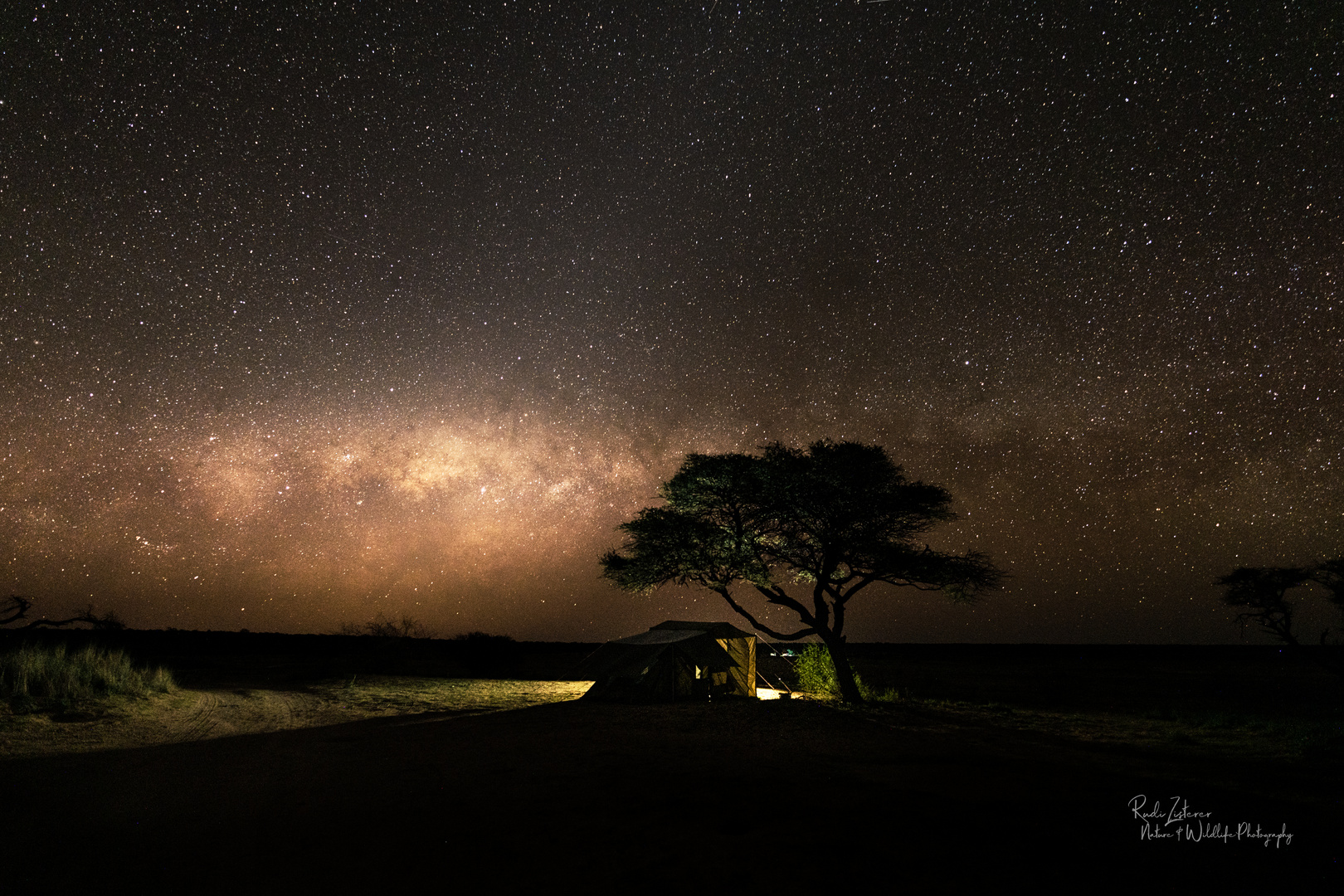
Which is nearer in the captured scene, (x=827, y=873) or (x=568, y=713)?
(x=827, y=873)

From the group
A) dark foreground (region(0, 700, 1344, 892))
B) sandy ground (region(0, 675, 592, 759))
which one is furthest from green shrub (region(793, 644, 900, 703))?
dark foreground (region(0, 700, 1344, 892))

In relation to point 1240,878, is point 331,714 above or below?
below

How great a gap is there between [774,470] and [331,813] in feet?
53.3

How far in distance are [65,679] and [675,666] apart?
15.5 meters

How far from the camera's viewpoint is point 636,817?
7125mm

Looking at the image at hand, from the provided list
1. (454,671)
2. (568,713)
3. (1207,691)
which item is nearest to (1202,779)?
(568,713)

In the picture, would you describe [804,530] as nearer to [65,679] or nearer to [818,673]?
[818,673]

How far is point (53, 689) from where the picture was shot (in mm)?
15133

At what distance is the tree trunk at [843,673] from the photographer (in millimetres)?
20547

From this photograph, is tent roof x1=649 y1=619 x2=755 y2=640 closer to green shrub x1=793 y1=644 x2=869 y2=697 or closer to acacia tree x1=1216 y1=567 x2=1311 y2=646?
green shrub x1=793 y1=644 x2=869 y2=697

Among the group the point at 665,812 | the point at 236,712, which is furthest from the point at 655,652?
the point at 665,812

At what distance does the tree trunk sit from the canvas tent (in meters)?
2.95

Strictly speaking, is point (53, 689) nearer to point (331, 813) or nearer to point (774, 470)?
point (331, 813)

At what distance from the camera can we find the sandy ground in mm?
12211
